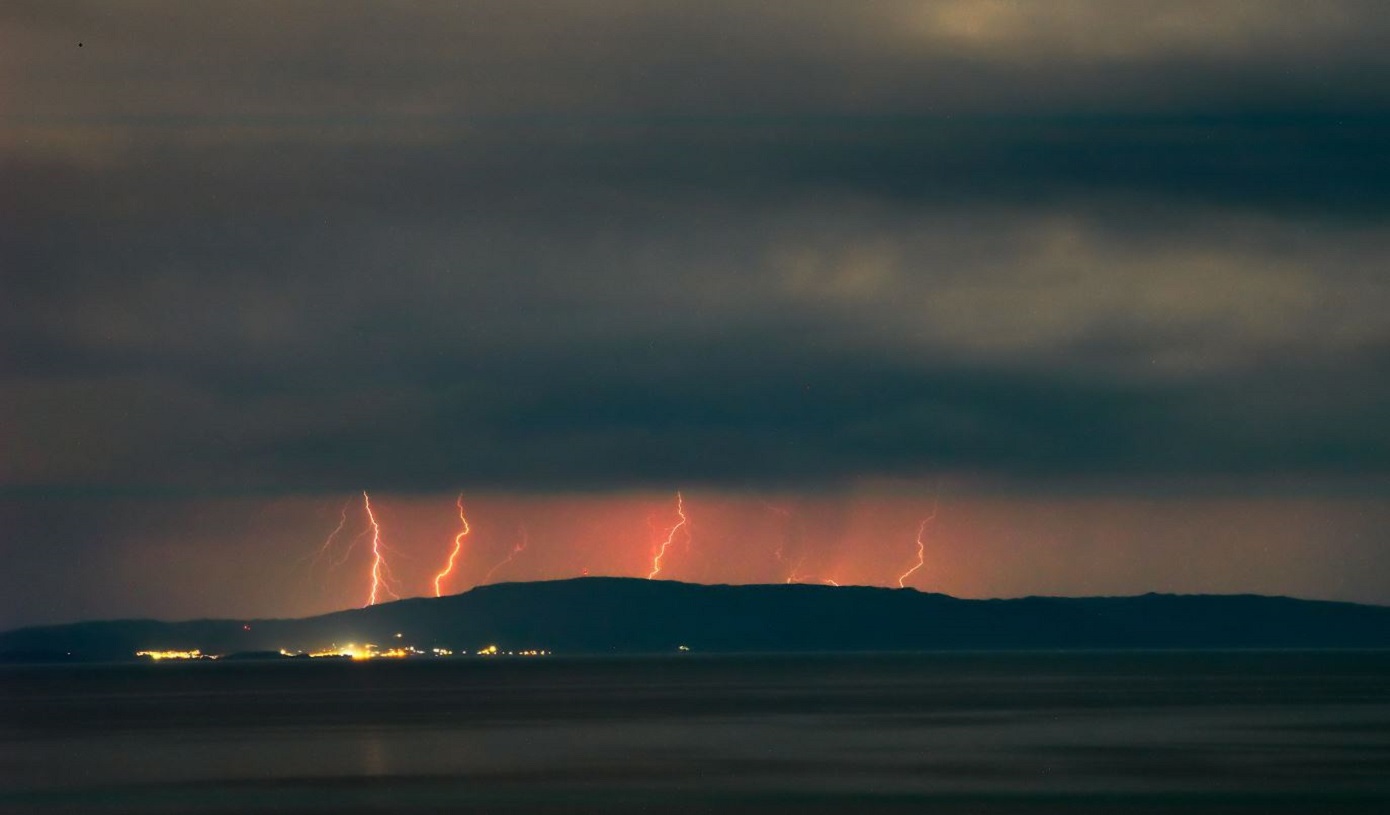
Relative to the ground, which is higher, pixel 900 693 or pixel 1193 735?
pixel 900 693

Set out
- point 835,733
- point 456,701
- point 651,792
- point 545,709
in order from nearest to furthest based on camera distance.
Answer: point 651,792
point 835,733
point 545,709
point 456,701

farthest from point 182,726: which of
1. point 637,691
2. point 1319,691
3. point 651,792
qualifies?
point 1319,691

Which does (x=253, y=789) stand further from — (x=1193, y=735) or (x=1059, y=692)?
(x=1059, y=692)

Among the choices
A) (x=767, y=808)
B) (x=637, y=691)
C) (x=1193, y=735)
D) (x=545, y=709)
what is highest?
(x=637, y=691)

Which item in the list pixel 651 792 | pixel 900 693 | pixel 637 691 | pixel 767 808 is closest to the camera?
pixel 767 808

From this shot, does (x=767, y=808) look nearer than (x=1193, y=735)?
Yes

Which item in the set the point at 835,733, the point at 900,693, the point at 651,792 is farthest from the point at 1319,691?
the point at 651,792
